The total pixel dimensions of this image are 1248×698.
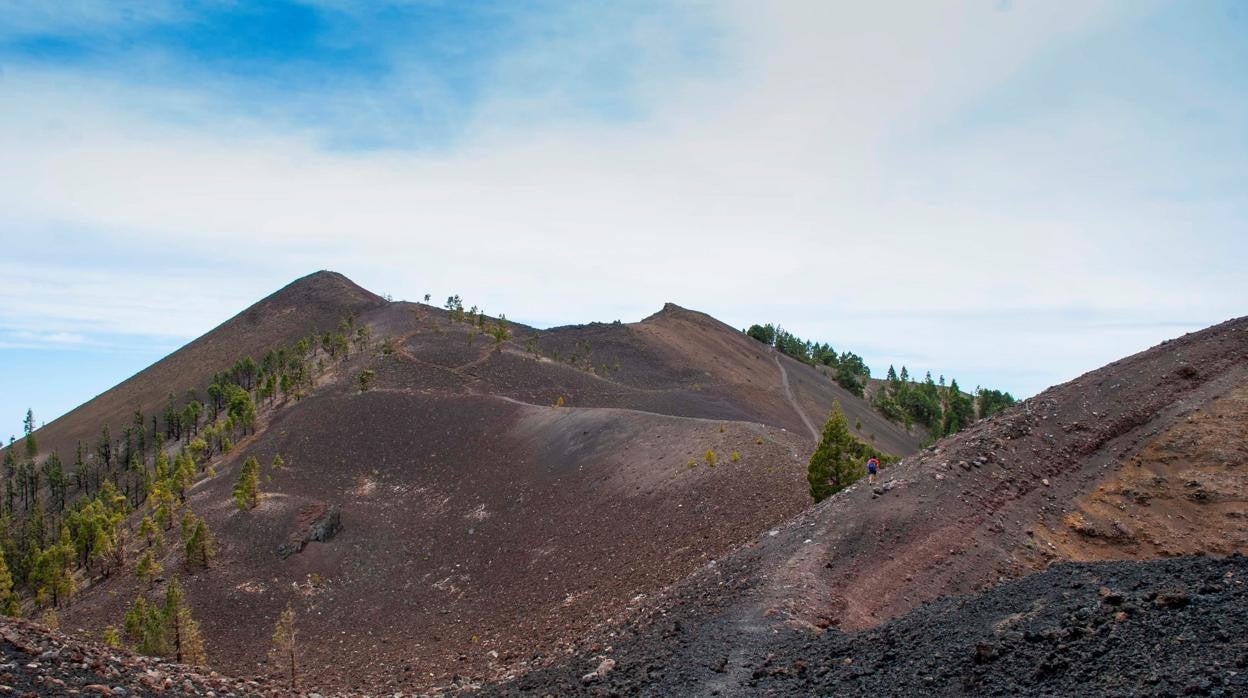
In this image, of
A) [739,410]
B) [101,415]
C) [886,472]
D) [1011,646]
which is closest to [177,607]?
[886,472]

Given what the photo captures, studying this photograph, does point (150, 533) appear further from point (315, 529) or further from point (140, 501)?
point (140, 501)

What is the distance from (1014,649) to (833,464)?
13.9m

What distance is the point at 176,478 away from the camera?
164 ft

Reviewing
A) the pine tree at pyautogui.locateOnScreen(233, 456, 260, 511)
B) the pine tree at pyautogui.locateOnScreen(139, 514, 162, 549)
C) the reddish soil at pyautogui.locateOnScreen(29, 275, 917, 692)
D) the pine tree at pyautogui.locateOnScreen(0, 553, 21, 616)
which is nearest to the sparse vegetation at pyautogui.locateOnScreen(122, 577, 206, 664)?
the reddish soil at pyautogui.locateOnScreen(29, 275, 917, 692)

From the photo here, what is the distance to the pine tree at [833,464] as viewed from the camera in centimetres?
2453

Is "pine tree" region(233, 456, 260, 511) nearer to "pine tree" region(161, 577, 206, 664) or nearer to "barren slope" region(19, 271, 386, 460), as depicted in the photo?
"pine tree" region(161, 577, 206, 664)

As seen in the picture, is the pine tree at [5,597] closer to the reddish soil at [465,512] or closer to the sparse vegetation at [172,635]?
the reddish soil at [465,512]

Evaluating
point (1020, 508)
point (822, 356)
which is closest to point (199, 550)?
point (1020, 508)

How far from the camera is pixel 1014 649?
10.9 metres

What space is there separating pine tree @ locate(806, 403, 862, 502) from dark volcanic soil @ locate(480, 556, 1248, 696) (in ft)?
30.9

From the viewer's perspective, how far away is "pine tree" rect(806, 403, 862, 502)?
2453cm

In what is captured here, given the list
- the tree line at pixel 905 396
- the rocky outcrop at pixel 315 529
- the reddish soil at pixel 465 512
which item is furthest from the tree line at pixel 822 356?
the rocky outcrop at pixel 315 529

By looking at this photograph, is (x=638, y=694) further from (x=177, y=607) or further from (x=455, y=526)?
(x=455, y=526)

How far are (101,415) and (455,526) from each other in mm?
88985
